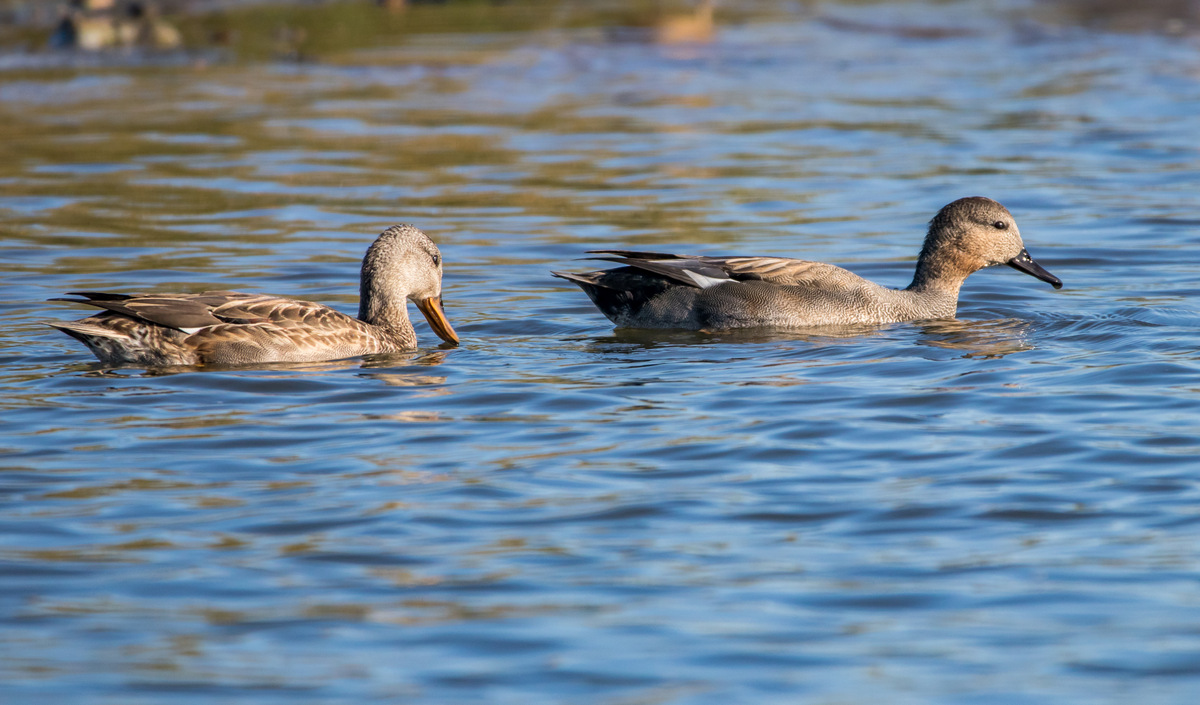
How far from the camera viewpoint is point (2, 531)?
6215 millimetres

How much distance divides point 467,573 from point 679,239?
804 cm

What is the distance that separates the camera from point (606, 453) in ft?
24.0

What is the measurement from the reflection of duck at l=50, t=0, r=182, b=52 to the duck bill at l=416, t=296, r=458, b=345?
1869 centimetres

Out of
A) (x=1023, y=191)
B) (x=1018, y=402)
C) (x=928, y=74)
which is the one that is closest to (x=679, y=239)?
(x=1023, y=191)

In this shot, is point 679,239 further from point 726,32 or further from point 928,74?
point 726,32

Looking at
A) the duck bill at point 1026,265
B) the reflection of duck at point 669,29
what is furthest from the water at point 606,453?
the reflection of duck at point 669,29

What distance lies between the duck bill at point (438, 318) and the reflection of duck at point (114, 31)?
18687 millimetres

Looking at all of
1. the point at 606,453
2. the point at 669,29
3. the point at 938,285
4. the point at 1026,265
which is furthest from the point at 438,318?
the point at 669,29

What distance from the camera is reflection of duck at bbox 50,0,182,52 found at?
26969 mm

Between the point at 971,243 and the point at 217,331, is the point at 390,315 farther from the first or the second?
the point at 971,243

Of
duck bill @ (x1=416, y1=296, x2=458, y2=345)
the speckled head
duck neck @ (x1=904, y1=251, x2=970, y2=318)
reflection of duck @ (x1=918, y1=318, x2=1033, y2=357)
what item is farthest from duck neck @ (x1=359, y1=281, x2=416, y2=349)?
the speckled head

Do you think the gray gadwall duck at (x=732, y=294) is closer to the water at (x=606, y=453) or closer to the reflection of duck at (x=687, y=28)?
the water at (x=606, y=453)

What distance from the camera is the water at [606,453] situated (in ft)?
16.6

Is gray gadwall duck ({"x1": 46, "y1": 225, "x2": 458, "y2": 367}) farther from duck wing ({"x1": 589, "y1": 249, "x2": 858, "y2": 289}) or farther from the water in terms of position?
duck wing ({"x1": 589, "y1": 249, "x2": 858, "y2": 289})
